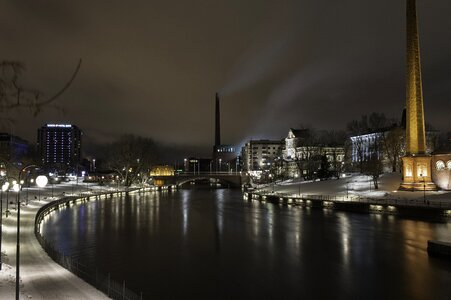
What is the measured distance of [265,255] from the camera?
30672mm

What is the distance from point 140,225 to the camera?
4716 centimetres

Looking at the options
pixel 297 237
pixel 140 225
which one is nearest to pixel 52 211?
pixel 140 225

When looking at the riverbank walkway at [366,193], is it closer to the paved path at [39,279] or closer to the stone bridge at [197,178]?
the paved path at [39,279]

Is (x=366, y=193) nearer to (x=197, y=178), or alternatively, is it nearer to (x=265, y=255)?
(x=265, y=255)

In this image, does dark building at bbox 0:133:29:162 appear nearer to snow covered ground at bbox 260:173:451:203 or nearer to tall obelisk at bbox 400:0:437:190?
snow covered ground at bbox 260:173:451:203

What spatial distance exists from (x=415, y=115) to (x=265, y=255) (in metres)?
37.4

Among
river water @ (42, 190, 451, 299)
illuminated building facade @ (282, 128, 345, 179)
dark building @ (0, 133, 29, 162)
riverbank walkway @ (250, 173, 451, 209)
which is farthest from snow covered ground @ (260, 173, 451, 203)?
dark building @ (0, 133, 29, 162)

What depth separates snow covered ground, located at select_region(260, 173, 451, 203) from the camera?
183 feet

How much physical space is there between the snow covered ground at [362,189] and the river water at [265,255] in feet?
29.1

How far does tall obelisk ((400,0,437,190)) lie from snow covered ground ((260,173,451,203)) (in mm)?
2877

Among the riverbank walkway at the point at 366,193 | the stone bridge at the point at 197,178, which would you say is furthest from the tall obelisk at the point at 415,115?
the stone bridge at the point at 197,178

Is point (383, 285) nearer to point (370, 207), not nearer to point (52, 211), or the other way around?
point (370, 207)

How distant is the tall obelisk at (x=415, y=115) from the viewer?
57969 mm

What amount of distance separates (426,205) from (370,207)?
7.60 m
